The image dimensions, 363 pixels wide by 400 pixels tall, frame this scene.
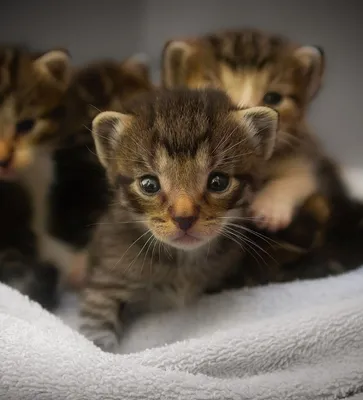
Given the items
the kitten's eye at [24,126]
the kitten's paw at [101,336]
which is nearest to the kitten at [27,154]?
the kitten's eye at [24,126]

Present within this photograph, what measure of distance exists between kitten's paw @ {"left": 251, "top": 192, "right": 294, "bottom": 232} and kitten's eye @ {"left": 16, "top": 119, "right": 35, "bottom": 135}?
434 mm

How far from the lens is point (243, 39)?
1.17m

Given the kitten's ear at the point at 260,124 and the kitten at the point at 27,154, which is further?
the kitten at the point at 27,154

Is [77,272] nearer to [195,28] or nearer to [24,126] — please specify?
[24,126]

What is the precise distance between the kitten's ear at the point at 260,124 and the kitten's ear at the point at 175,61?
0.65 ft

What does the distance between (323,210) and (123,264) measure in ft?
1.38

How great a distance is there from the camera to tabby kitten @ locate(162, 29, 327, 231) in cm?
114

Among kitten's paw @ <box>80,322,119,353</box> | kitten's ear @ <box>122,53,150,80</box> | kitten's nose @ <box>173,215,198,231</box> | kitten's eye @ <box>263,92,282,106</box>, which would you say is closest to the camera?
kitten's nose @ <box>173,215,198,231</box>

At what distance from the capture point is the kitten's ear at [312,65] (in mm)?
1169

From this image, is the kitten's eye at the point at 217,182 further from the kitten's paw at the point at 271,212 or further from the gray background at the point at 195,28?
Answer: the gray background at the point at 195,28

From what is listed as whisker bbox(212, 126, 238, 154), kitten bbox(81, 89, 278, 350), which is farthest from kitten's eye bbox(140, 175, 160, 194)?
whisker bbox(212, 126, 238, 154)

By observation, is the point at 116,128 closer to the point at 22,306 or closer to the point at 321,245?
the point at 22,306

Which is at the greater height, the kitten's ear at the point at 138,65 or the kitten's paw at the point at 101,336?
the kitten's ear at the point at 138,65

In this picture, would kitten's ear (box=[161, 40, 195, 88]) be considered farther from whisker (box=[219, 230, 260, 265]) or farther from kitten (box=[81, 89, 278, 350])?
whisker (box=[219, 230, 260, 265])
